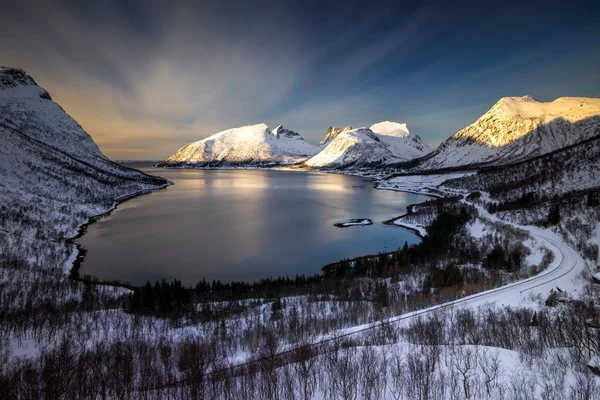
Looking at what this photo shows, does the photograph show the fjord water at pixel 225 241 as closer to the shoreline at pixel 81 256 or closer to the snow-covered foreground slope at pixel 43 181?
the shoreline at pixel 81 256

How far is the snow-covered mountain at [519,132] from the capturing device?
12962cm

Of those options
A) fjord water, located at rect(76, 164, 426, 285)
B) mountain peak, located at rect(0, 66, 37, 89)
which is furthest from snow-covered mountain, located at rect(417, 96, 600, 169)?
mountain peak, located at rect(0, 66, 37, 89)

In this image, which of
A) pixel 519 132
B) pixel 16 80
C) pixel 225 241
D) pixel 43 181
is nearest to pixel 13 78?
pixel 16 80

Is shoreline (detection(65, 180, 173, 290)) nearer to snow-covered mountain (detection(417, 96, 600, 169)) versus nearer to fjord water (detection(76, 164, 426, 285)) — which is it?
fjord water (detection(76, 164, 426, 285))

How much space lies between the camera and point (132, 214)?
168 ft

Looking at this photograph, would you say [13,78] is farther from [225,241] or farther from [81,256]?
[225,241]

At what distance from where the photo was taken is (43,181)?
51.1 m

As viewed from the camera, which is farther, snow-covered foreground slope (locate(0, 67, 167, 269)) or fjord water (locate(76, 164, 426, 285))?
snow-covered foreground slope (locate(0, 67, 167, 269))

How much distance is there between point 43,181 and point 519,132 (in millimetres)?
177071

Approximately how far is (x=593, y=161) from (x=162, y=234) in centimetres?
6334

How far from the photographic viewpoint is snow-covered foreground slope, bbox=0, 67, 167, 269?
92.8 ft

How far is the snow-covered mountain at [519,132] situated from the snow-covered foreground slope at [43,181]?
143133mm

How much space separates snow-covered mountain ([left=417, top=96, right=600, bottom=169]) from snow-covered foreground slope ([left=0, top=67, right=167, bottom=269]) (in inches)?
5635

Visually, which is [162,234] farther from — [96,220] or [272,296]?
[272,296]
